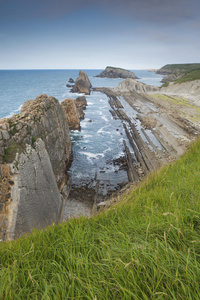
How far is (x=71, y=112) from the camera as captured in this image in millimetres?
33344

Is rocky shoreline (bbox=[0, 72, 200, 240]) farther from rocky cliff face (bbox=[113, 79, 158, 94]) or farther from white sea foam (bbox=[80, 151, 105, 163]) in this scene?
rocky cliff face (bbox=[113, 79, 158, 94])

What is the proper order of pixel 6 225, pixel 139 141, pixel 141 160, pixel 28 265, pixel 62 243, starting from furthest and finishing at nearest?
pixel 139 141
pixel 141 160
pixel 6 225
pixel 62 243
pixel 28 265

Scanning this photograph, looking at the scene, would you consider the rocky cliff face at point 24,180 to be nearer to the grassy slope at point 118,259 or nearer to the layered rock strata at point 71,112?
the grassy slope at point 118,259

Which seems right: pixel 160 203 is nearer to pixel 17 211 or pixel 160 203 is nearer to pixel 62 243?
pixel 62 243

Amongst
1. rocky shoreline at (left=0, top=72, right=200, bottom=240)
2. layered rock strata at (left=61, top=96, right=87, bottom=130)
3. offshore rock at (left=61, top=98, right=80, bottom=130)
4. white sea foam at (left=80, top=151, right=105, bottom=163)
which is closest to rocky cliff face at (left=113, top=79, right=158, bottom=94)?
rocky shoreline at (left=0, top=72, right=200, bottom=240)

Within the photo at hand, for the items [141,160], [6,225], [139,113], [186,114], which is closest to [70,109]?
[141,160]

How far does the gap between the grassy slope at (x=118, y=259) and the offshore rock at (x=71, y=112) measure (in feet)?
102

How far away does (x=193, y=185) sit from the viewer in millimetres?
3373

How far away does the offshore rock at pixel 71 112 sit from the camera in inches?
1272

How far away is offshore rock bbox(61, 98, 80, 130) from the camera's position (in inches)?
1272

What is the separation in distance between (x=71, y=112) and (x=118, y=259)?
109 ft

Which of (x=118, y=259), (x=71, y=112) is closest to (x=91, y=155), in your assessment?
(x=71, y=112)

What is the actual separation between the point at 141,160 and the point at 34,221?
17.6m

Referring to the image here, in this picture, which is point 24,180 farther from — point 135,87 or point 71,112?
point 135,87
